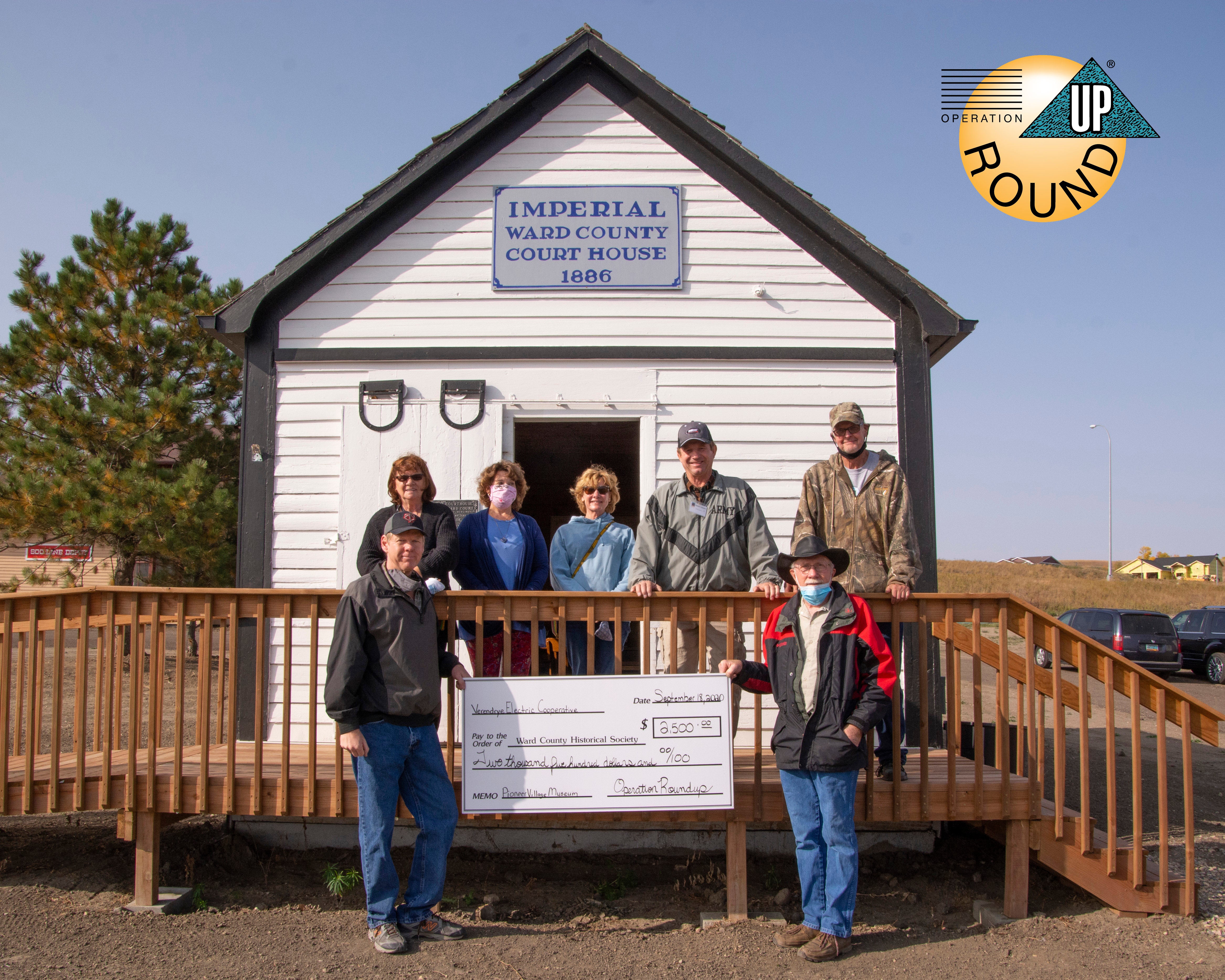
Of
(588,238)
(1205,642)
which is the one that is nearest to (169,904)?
(588,238)

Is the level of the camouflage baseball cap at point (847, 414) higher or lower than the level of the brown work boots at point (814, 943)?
higher

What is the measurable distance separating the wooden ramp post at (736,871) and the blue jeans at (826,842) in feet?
1.46

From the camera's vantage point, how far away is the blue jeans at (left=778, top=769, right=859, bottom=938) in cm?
371

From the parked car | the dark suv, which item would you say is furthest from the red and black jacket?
the parked car

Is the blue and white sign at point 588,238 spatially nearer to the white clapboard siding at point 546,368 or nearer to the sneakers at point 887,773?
the white clapboard siding at point 546,368

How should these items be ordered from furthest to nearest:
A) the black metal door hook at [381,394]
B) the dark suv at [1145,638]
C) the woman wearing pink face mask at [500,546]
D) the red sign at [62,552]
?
the dark suv at [1145,638] → the red sign at [62,552] → the black metal door hook at [381,394] → the woman wearing pink face mask at [500,546]

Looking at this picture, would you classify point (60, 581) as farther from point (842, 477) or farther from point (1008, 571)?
point (1008, 571)

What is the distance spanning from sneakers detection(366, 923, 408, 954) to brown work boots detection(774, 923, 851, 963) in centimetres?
170

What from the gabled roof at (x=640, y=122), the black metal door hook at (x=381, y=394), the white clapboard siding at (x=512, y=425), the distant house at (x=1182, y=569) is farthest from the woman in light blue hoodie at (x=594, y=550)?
the distant house at (x=1182, y=569)

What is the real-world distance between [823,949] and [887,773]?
0.91 meters

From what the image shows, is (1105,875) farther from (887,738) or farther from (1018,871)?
(887,738)

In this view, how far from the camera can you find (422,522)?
14.4 ft

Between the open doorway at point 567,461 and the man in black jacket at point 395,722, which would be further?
the open doorway at point 567,461

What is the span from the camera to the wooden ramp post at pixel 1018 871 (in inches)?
168
